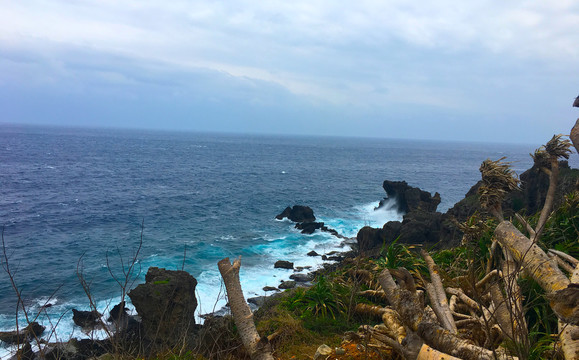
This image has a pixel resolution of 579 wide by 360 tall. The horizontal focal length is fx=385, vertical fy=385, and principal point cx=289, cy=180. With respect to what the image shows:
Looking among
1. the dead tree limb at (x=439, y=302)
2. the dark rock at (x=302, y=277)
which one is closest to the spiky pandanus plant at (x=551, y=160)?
the dead tree limb at (x=439, y=302)

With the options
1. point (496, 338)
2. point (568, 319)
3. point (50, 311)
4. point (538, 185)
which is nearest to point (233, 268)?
point (496, 338)

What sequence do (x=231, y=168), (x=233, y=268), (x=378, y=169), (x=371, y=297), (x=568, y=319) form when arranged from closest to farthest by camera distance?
(x=568, y=319) → (x=233, y=268) → (x=371, y=297) → (x=231, y=168) → (x=378, y=169)

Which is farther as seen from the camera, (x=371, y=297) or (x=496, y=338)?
(x=371, y=297)

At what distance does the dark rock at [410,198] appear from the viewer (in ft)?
137

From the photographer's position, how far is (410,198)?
44500 millimetres

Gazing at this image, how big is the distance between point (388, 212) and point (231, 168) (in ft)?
157

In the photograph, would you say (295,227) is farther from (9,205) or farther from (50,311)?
(9,205)

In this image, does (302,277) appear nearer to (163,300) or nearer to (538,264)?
(163,300)

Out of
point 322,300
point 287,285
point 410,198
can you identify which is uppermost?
point 322,300

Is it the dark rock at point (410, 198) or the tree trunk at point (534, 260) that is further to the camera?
the dark rock at point (410, 198)

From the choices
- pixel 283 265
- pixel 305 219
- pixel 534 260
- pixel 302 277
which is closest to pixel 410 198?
pixel 305 219

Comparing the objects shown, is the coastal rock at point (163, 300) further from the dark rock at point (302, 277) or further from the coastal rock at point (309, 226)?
the coastal rock at point (309, 226)

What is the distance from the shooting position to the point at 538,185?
2819cm

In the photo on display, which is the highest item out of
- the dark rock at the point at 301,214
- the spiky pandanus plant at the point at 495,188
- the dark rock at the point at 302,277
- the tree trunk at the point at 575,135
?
the tree trunk at the point at 575,135
